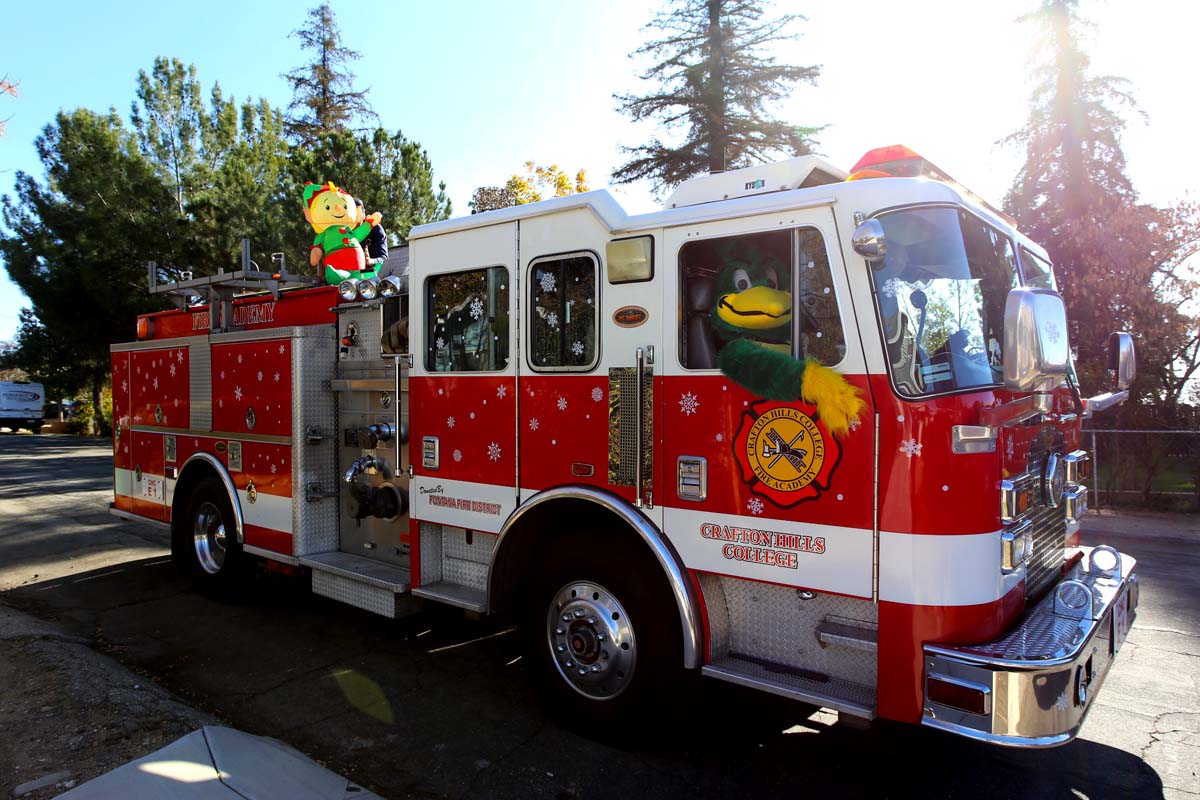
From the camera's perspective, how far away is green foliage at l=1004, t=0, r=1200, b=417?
11164mm

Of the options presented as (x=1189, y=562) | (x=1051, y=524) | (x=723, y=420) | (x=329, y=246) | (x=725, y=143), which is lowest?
(x=1189, y=562)

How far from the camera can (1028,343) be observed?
8.89ft

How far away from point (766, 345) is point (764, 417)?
309mm

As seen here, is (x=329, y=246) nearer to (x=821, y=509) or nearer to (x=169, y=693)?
(x=169, y=693)

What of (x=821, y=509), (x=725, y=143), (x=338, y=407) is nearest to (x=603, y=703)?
(x=821, y=509)

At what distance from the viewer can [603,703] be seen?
12.3 feet

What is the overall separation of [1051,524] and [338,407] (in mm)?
4674

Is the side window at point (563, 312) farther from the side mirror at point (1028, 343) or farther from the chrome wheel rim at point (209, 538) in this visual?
the chrome wheel rim at point (209, 538)

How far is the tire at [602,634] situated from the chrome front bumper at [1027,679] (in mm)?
1157

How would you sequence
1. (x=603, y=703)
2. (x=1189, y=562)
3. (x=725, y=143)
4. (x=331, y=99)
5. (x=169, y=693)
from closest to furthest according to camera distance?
(x=603, y=703) → (x=169, y=693) → (x=1189, y=562) → (x=725, y=143) → (x=331, y=99)

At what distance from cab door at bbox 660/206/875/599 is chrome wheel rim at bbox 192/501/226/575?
15.7ft

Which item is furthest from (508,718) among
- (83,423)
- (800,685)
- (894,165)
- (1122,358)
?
(83,423)

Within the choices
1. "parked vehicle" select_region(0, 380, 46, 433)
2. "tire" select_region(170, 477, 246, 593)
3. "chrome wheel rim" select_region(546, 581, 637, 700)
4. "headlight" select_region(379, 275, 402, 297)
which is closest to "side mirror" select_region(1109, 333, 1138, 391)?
"chrome wheel rim" select_region(546, 581, 637, 700)

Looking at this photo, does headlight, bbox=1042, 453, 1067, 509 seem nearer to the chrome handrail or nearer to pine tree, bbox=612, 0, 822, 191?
the chrome handrail
